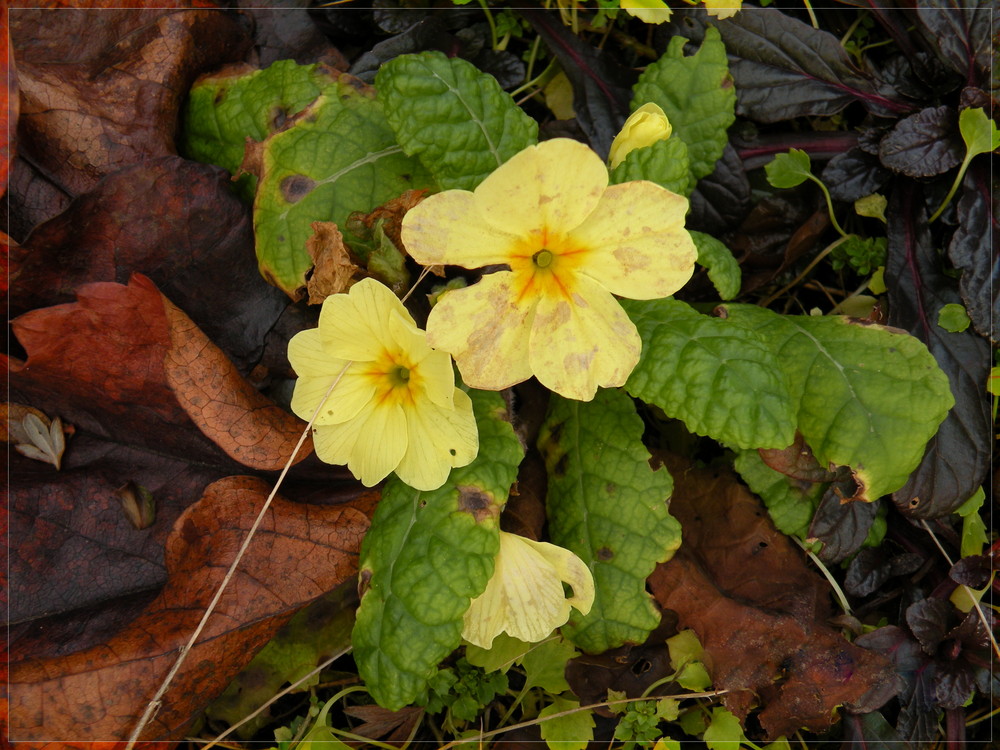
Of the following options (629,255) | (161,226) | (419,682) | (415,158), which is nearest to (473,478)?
(419,682)

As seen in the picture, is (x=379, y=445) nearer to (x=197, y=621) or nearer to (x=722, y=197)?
(x=197, y=621)

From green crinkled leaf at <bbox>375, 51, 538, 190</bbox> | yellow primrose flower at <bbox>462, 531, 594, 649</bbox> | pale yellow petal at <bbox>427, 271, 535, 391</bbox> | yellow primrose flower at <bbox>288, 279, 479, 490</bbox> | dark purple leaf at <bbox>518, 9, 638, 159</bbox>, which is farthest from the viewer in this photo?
dark purple leaf at <bbox>518, 9, 638, 159</bbox>

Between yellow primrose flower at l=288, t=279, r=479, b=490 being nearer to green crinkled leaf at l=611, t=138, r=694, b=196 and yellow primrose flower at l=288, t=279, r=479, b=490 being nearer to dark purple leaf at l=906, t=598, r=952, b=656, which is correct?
green crinkled leaf at l=611, t=138, r=694, b=196

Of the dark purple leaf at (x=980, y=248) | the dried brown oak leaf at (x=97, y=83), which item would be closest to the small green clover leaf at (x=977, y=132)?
the dark purple leaf at (x=980, y=248)

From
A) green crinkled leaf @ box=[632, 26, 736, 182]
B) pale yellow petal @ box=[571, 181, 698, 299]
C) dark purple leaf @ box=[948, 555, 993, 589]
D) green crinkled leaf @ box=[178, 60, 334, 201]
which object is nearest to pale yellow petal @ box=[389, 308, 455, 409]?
pale yellow petal @ box=[571, 181, 698, 299]

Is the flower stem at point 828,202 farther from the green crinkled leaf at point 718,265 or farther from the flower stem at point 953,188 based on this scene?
the green crinkled leaf at point 718,265
